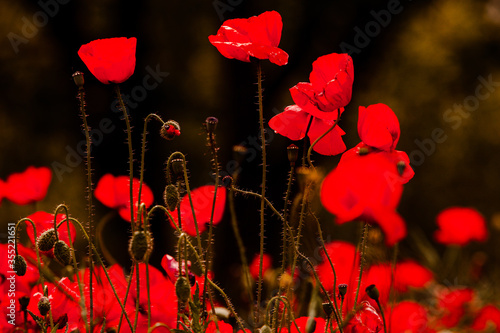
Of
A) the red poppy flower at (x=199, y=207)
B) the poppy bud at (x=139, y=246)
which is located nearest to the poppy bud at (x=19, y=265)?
the poppy bud at (x=139, y=246)

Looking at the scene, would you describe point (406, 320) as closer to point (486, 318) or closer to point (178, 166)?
point (178, 166)

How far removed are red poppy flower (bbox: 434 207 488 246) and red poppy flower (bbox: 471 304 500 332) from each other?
135cm

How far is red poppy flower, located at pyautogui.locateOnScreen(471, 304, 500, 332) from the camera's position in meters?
2.03

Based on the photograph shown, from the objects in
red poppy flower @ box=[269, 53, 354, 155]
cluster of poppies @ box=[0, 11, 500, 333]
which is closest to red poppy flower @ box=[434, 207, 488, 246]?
cluster of poppies @ box=[0, 11, 500, 333]

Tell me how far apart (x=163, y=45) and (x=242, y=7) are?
Result: 690mm

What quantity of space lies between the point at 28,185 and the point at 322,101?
4.09ft

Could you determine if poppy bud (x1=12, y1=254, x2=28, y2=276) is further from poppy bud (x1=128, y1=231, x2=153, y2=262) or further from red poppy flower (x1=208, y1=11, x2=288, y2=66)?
red poppy flower (x1=208, y1=11, x2=288, y2=66)

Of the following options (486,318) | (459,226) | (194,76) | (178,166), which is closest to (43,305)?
(178,166)

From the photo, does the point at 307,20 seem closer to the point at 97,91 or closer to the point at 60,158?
the point at 97,91

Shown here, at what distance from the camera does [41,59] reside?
4.78 m

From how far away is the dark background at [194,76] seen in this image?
453cm

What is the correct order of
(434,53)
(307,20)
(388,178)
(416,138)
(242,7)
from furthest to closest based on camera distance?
(416,138)
(434,53)
(307,20)
(242,7)
(388,178)

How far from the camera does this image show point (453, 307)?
221 centimetres

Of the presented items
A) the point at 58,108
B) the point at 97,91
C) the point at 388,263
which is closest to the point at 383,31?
the point at 97,91
